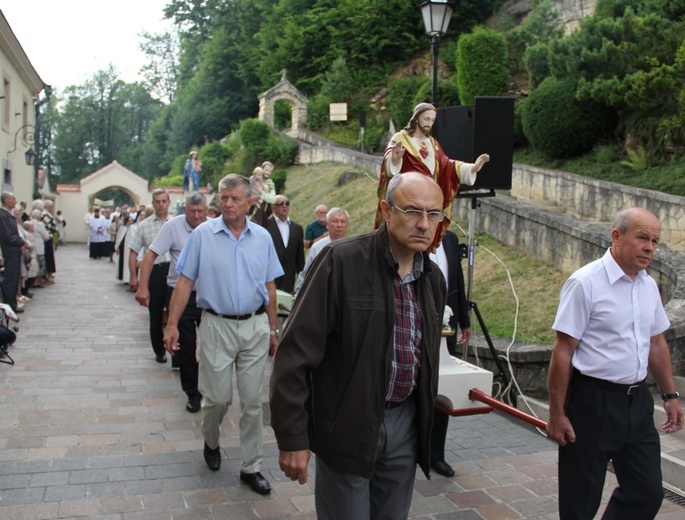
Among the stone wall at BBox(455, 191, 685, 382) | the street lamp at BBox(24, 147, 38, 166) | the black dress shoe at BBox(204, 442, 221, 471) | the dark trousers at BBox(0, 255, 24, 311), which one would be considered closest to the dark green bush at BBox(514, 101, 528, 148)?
the stone wall at BBox(455, 191, 685, 382)

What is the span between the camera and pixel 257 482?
4.91 metres

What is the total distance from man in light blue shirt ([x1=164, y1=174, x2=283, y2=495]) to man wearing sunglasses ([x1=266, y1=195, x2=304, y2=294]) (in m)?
4.34

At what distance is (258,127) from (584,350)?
3460 cm

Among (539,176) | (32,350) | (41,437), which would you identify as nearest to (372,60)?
(539,176)

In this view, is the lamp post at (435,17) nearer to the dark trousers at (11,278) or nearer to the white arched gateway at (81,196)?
the dark trousers at (11,278)

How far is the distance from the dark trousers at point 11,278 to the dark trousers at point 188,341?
6886 millimetres

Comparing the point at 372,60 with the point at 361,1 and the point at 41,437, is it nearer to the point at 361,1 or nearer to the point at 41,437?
the point at 361,1

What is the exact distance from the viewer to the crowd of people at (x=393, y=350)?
9.21 feet

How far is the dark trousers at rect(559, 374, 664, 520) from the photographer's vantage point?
357 cm

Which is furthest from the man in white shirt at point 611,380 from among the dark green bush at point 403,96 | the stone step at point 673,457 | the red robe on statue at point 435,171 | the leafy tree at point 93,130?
the leafy tree at point 93,130

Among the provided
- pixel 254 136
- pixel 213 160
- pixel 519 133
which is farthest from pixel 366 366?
pixel 213 160

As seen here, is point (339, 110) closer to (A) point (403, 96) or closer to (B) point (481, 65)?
(A) point (403, 96)

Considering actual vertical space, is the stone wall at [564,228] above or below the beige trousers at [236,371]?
above

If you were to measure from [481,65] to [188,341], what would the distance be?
19.9 metres
